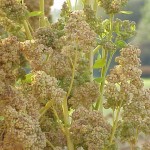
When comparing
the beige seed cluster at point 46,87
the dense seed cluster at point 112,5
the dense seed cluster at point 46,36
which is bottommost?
the beige seed cluster at point 46,87

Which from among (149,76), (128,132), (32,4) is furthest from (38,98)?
(149,76)

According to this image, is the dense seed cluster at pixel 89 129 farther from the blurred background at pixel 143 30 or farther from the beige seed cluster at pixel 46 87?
the blurred background at pixel 143 30

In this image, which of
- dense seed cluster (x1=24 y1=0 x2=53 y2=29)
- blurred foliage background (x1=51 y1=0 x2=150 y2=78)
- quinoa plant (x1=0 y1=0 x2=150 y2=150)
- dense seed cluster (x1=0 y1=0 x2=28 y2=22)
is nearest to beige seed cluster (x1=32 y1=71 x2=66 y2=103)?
quinoa plant (x1=0 y1=0 x2=150 y2=150)

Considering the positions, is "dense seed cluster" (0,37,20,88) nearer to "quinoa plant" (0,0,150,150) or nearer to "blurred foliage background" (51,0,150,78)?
"quinoa plant" (0,0,150,150)

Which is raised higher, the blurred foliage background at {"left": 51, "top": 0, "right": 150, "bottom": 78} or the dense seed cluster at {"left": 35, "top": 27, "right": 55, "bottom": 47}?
the dense seed cluster at {"left": 35, "top": 27, "right": 55, "bottom": 47}

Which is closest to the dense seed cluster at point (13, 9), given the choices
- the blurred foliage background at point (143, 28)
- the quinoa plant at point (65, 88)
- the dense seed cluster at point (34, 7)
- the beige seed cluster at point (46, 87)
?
the quinoa plant at point (65, 88)

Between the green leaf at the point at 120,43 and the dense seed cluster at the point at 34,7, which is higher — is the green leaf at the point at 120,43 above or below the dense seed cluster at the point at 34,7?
above

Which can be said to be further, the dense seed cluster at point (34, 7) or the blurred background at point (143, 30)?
the blurred background at point (143, 30)
